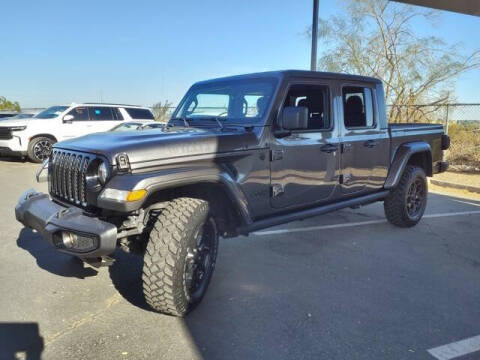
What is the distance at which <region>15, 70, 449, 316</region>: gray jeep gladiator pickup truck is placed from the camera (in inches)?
108

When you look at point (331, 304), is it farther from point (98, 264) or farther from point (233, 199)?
point (98, 264)

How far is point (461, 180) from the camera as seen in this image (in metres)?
9.54

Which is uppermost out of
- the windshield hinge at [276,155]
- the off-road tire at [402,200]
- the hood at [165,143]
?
the hood at [165,143]

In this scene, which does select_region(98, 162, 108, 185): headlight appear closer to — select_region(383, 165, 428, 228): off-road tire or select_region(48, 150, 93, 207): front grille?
select_region(48, 150, 93, 207): front grille

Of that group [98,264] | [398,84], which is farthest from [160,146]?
[398,84]

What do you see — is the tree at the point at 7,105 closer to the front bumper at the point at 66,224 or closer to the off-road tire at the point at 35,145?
the off-road tire at the point at 35,145

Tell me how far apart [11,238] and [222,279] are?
276 centimetres

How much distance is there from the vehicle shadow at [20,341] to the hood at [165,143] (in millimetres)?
1310

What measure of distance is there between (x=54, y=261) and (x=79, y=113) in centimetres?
866

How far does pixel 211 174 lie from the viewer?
117 inches

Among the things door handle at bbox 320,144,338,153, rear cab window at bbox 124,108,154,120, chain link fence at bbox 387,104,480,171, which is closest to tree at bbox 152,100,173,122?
rear cab window at bbox 124,108,154,120

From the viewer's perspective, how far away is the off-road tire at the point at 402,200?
517cm

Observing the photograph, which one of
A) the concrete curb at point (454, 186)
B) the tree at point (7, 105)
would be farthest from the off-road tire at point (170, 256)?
the tree at point (7, 105)

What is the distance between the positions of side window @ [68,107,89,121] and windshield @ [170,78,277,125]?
8.30 meters
